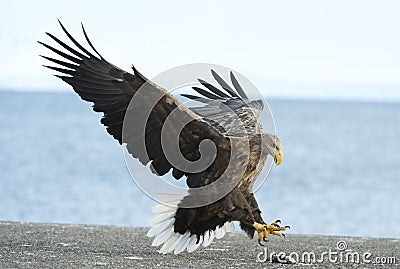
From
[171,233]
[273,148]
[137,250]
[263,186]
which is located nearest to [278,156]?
[273,148]

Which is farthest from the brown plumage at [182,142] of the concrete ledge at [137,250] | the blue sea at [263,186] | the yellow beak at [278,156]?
the blue sea at [263,186]

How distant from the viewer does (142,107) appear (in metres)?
6.85

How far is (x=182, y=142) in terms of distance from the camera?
6.94 metres

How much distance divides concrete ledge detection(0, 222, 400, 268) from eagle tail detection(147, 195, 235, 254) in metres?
0.08

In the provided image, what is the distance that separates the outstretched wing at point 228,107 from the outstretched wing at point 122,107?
243mm

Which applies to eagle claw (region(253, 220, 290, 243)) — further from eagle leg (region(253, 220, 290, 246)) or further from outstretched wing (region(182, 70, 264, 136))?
outstretched wing (region(182, 70, 264, 136))

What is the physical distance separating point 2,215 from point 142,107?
9090 mm

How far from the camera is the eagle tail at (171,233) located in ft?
23.2

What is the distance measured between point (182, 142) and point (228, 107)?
917mm

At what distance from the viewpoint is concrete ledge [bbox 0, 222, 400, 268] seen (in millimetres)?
6484

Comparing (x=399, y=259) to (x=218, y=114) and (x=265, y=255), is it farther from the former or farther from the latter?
(x=218, y=114)

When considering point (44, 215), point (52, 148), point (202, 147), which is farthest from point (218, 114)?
point (52, 148)

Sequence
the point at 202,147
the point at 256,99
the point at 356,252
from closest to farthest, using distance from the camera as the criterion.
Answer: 1. the point at 202,147
2. the point at 356,252
3. the point at 256,99

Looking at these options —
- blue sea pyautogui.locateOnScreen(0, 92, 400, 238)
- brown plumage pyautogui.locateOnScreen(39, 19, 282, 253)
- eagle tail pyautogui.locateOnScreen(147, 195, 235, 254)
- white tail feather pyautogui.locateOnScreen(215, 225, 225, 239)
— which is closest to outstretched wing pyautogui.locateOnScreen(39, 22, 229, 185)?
brown plumage pyautogui.locateOnScreen(39, 19, 282, 253)
